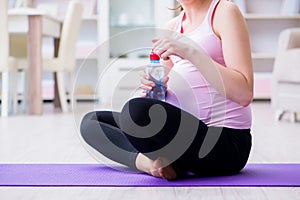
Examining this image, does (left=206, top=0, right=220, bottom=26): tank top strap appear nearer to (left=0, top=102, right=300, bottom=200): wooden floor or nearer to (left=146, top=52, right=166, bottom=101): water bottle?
(left=146, top=52, right=166, bottom=101): water bottle

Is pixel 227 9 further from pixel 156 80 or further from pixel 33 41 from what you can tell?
pixel 33 41

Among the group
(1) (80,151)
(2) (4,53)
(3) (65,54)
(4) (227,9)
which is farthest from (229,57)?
(3) (65,54)

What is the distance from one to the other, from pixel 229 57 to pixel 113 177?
413 millimetres

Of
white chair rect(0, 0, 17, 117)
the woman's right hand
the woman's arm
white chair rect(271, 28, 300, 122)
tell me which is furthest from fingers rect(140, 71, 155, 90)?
white chair rect(0, 0, 17, 117)

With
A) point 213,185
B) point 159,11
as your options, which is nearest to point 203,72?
point 213,185

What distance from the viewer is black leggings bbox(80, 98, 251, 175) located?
129cm

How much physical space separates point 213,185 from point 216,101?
21 cm

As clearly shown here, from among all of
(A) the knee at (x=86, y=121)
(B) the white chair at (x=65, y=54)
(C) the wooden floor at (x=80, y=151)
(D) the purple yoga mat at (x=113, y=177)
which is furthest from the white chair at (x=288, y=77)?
(A) the knee at (x=86, y=121)

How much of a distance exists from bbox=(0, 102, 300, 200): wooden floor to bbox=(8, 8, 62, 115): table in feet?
0.48

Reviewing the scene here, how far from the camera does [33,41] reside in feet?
12.5

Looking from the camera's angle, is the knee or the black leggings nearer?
the black leggings

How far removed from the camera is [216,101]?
140 cm

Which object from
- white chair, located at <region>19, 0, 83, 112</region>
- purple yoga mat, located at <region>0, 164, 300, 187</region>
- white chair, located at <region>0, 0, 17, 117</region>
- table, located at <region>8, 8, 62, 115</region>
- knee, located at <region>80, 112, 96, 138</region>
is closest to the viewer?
purple yoga mat, located at <region>0, 164, 300, 187</region>

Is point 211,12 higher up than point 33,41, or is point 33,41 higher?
point 211,12
